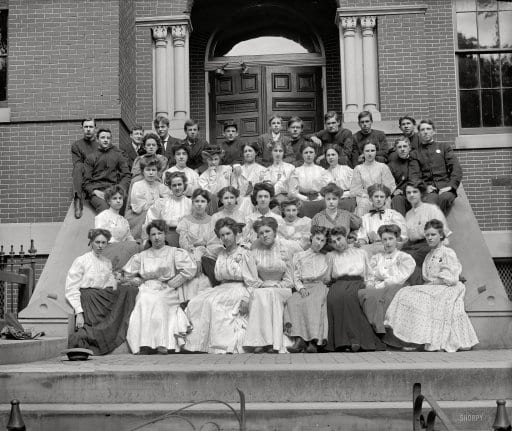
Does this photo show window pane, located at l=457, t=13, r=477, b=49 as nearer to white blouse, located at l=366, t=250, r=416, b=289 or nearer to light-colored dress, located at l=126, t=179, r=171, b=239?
light-colored dress, located at l=126, t=179, r=171, b=239

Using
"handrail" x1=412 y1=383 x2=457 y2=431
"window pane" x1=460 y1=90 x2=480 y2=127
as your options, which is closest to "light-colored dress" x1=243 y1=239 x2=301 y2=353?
"handrail" x1=412 y1=383 x2=457 y2=431

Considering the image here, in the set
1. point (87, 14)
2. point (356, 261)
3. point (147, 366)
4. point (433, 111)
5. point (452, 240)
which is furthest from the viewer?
point (433, 111)

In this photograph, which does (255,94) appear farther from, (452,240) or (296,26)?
(452,240)

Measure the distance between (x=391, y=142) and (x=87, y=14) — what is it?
5.53 m

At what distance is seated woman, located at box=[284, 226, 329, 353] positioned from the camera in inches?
380

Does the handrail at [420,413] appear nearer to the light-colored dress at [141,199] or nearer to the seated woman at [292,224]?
the seated woman at [292,224]

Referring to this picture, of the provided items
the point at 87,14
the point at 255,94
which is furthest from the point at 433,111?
the point at 87,14

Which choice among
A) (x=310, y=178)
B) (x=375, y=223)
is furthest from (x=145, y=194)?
(x=375, y=223)

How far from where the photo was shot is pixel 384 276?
33.4 feet

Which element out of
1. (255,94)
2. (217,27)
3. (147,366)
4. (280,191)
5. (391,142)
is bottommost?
(147,366)

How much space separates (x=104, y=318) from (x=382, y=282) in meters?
3.20

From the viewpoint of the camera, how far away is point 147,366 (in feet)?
26.3

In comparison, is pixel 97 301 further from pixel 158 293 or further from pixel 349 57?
pixel 349 57

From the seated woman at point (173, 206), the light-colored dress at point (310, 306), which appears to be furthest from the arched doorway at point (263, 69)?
the light-colored dress at point (310, 306)
